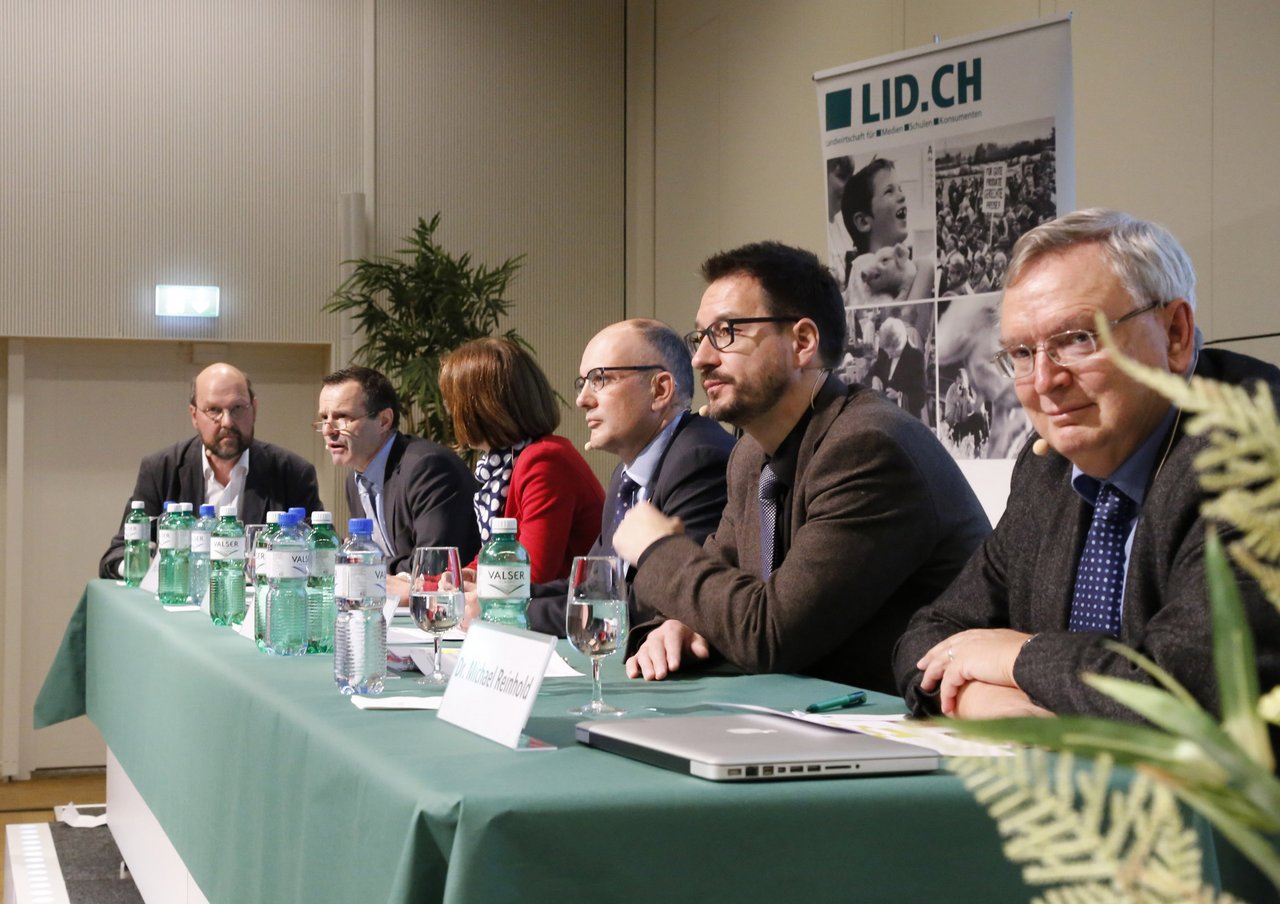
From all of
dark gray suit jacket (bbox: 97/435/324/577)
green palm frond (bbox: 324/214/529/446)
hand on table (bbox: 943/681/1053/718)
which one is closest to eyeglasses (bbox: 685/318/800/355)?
hand on table (bbox: 943/681/1053/718)

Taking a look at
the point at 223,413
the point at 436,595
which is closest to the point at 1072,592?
the point at 436,595

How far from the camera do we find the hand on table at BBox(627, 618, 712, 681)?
1836 mm

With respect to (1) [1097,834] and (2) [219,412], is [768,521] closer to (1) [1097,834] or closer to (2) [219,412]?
(1) [1097,834]

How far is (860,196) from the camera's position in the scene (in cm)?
393

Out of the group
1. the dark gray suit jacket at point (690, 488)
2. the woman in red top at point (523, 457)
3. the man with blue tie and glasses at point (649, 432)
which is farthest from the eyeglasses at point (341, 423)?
the dark gray suit jacket at point (690, 488)

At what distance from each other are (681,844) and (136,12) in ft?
19.3

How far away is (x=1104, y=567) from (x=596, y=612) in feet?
1.92

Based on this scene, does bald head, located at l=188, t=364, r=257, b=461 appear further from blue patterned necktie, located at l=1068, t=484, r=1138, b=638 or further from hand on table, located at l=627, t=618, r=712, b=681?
blue patterned necktie, located at l=1068, t=484, r=1138, b=638

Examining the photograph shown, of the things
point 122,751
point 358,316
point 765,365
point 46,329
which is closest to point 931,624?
point 765,365

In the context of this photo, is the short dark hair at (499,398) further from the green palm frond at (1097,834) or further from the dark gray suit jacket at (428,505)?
the green palm frond at (1097,834)

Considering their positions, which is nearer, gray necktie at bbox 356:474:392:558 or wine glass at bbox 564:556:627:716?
wine glass at bbox 564:556:627:716

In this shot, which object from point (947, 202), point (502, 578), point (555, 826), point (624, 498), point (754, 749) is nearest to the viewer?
point (555, 826)

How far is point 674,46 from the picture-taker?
6.53 metres

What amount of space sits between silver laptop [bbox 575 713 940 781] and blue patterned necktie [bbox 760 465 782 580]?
2.70ft
